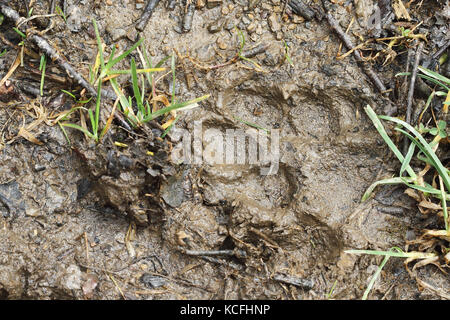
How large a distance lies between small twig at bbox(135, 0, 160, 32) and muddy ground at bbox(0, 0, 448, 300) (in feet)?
0.11

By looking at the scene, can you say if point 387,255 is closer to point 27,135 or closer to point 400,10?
point 400,10

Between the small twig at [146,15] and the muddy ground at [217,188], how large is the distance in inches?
1.4

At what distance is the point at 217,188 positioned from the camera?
259 cm

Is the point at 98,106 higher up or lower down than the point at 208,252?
higher up

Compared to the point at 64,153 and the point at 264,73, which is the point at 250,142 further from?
the point at 64,153

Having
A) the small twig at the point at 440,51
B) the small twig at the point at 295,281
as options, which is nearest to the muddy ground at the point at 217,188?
the small twig at the point at 295,281

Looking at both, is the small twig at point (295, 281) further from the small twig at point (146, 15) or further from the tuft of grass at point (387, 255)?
the small twig at point (146, 15)

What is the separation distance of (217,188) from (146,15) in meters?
1.19

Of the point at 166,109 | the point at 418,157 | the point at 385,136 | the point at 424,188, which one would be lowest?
the point at 424,188

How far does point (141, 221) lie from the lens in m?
2.52

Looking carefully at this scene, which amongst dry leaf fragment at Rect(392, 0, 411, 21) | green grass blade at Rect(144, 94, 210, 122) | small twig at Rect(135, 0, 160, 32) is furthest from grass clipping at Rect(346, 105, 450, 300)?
small twig at Rect(135, 0, 160, 32)

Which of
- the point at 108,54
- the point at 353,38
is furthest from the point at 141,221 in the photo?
the point at 353,38

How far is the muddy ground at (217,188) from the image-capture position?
95.2 inches

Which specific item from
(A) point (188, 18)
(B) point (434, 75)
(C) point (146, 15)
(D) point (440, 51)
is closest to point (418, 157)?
(B) point (434, 75)
